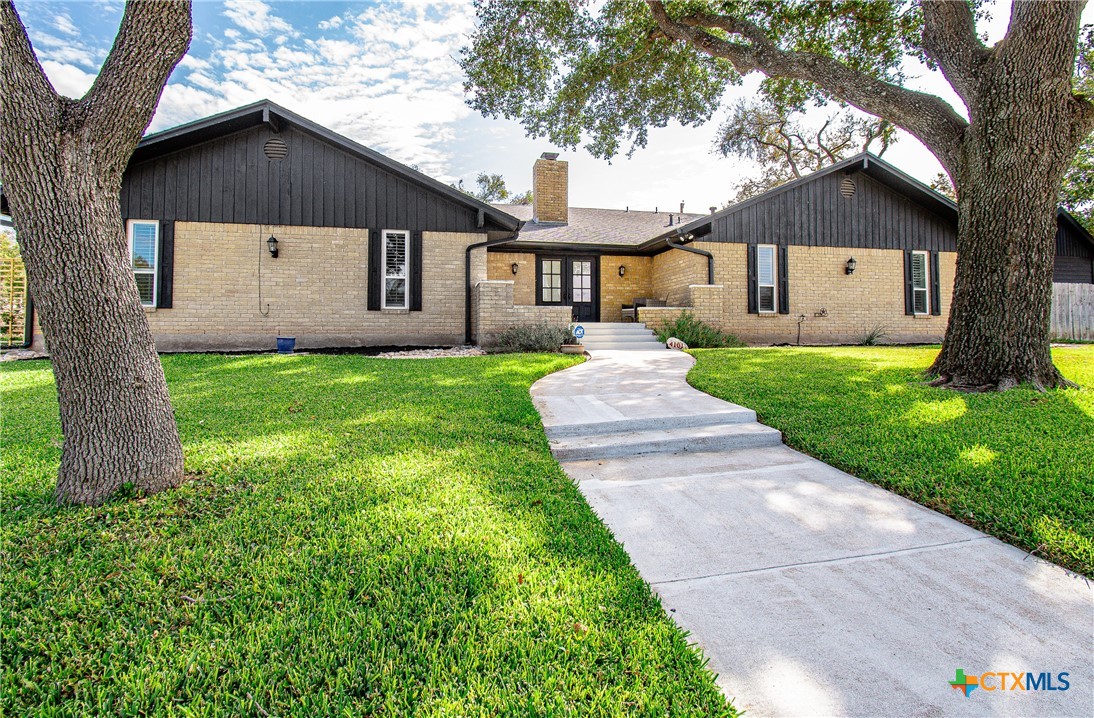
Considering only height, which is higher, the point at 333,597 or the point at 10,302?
the point at 10,302

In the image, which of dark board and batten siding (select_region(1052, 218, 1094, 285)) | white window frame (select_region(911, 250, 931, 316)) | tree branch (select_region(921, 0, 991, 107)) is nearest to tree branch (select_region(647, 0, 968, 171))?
tree branch (select_region(921, 0, 991, 107))

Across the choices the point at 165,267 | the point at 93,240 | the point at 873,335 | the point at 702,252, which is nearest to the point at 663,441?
the point at 93,240

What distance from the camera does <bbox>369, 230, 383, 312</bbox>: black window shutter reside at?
11.2 m

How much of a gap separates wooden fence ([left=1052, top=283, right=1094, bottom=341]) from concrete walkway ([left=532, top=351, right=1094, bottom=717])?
16503mm

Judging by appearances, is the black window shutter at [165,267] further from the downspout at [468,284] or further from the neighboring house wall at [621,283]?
the neighboring house wall at [621,283]

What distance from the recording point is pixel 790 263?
1377 centimetres

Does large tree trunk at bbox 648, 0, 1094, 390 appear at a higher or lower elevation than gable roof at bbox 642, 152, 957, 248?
lower

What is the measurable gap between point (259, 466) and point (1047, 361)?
7472mm

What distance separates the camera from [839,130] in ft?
75.8

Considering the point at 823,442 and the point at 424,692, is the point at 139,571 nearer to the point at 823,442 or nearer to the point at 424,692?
the point at 424,692

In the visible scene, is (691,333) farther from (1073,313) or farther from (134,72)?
(1073,313)

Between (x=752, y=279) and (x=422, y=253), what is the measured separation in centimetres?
844

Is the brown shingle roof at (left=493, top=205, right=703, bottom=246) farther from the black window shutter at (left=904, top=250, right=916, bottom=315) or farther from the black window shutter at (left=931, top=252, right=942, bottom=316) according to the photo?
the black window shutter at (left=931, top=252, right=942, bottom=316)

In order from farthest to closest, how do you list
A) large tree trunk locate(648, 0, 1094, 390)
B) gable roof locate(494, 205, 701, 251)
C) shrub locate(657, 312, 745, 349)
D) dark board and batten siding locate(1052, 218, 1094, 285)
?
dark board and batten siding locate(1052, 218, 1094, 285) → gable roof locate(494, 205, 701, 251) → shrub locate(657, 312, 745, 349) → large tree trunk locate(648, 0, 1094, 390)
